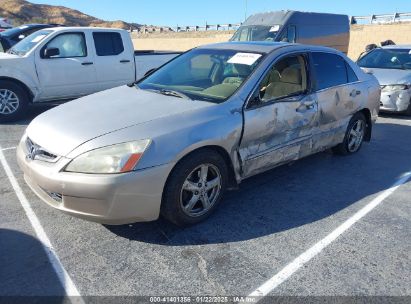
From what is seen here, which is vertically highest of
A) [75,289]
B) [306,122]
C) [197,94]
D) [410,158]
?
[197,94]

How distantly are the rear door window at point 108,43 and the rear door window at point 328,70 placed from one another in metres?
5.04

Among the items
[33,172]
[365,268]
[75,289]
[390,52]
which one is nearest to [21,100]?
[33,172]

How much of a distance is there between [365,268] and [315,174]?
200cm

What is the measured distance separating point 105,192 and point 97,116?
863mm

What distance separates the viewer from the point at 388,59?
9.27 m

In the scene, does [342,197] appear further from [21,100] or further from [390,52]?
[390,52]

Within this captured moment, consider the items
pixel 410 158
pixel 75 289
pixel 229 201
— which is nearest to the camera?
pixel 75 289

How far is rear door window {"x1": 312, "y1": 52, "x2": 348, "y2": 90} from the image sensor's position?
180 inches

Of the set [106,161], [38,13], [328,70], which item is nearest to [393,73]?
[328,70]

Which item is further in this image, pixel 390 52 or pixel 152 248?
pixel 390 52

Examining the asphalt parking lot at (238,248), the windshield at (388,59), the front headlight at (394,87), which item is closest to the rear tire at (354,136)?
the asphalt parking lot at (238,248)

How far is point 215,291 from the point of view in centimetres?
264

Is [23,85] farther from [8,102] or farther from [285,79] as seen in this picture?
[285,79]

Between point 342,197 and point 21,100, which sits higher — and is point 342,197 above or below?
below
